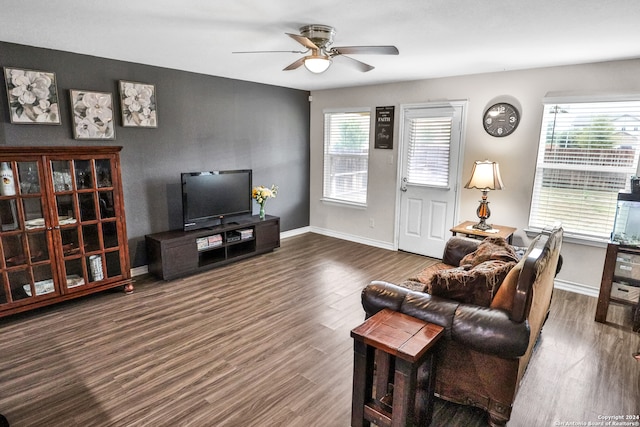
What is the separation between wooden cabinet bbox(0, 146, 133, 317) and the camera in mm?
2939

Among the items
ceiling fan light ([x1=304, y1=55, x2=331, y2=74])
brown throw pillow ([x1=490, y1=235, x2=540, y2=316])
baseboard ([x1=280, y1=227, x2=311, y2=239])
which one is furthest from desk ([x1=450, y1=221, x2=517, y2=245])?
baseboard ([x1=280, y1=227, x2=311, y2=239])

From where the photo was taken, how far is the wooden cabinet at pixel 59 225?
2.94 m

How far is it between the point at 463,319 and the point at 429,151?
10.5ft

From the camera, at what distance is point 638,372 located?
8.00 feet

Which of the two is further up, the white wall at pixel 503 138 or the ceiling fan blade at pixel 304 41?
the ceiling fan blade at pixel 304 41

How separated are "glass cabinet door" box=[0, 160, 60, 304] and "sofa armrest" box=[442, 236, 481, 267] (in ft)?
11.6

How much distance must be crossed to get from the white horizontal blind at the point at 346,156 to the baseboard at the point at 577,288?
2642 mm

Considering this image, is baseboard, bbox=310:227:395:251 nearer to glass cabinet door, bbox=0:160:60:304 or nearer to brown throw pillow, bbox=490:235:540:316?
brown throw pillow, bbox=490:235:540:316

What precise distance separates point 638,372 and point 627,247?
1.04m

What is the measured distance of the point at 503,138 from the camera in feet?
13.4

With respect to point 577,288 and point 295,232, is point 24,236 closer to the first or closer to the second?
point 295,232


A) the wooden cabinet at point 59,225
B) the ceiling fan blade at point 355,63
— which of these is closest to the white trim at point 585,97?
the ceiling fan blade at point 355,63

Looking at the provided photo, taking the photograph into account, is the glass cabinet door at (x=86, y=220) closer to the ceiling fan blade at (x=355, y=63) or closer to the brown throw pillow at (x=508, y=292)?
the ceiling fan blade at (x=355, y=63)

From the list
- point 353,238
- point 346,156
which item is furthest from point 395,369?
point 346,156
